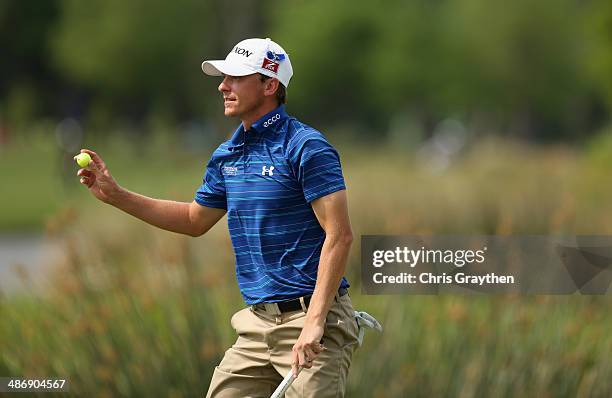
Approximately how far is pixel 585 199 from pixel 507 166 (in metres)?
3.63

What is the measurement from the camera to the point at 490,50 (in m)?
32.8

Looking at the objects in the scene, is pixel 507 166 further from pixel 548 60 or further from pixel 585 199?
pixel 548 60

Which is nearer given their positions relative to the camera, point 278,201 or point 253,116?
point 278,201

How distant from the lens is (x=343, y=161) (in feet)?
66.7

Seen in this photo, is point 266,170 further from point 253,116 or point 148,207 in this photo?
point 148,207

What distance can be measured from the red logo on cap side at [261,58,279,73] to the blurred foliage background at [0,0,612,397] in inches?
76.4

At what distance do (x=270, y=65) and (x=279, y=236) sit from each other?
61 cm

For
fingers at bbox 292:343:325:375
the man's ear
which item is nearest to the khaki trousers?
fingers at bbox 292:343:325:375

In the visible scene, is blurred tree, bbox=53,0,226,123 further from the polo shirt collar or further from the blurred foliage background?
the polo shirt collar

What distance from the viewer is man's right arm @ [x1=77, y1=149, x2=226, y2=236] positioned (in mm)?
4531

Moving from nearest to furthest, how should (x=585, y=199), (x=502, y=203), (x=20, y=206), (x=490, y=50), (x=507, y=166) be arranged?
1. (x=502, y=203)
2. (x=585, y=199)
3. (x=507, y=166)
4. (x=20, y=206)
5. (x=490, y=50)

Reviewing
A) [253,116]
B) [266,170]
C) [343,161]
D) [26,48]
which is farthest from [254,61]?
[26,48]

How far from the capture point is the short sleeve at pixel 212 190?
455 centimetres

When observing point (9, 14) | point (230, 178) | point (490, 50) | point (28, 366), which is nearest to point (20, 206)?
point (490, 50)
